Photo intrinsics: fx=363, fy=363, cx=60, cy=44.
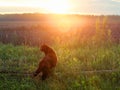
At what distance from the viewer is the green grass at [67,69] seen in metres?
10.3

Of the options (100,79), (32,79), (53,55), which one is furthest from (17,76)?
(100,79)

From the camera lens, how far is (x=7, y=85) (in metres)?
10.2

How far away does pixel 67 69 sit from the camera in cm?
1166

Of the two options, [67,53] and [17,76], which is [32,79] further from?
[67,53]

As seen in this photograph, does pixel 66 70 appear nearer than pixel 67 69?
Yes

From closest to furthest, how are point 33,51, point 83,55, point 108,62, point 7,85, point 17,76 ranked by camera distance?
point 7,85 < point 17,76 < point 108,62 < point 83,55 < point 33,51

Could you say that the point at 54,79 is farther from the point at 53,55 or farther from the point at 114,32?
the point at 114,32

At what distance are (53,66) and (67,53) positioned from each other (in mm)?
3355

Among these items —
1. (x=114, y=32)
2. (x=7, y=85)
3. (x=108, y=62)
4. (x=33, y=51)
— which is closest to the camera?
(x=7, y=85)

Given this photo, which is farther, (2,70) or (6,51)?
(6,51)

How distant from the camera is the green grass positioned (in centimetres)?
1032

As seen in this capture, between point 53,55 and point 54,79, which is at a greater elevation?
point 53,55

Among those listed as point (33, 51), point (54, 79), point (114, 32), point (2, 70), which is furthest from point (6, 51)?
point (114, 32)

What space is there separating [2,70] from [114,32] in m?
14.1
